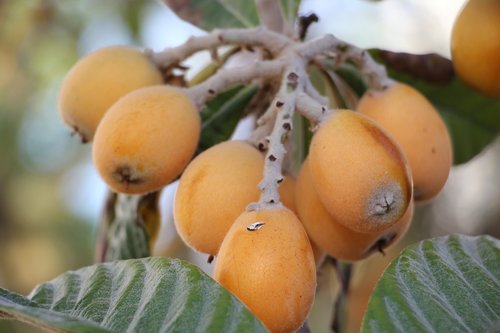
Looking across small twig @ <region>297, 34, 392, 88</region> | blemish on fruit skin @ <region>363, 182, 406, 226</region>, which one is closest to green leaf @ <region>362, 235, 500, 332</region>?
blemish on fruit skin @ <region>363, 182, 406, 226</region>

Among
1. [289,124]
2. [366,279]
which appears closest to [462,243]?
[289,124]

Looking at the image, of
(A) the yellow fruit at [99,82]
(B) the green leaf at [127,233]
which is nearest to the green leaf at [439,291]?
(A) the yellow fruit at [99,82]

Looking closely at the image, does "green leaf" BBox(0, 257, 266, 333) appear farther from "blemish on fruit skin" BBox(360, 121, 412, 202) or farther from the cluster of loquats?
"blemish on fruit skin" BBox(360, 121, 412, 202)

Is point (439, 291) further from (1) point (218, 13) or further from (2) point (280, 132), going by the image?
(1) point (218, 13)

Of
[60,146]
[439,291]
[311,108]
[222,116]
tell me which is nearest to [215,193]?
[311,108]

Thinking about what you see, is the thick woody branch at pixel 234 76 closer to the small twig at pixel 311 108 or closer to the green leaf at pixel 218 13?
the small twig at pixel 311 108

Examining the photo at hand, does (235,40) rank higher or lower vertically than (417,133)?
higher

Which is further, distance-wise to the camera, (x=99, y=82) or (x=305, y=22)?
(x=305, y=22)
